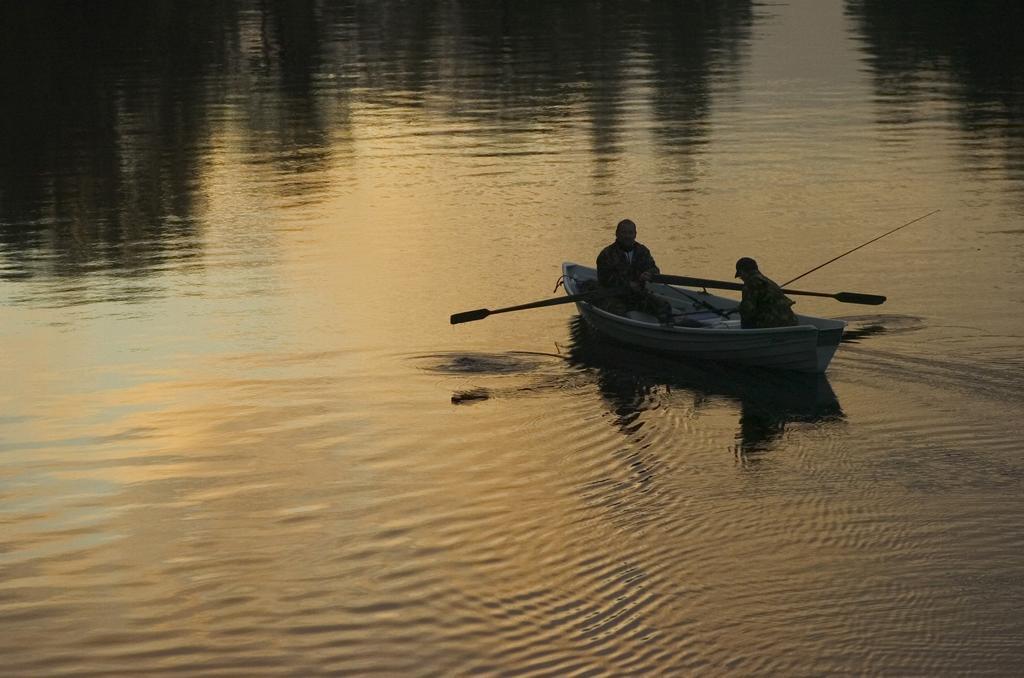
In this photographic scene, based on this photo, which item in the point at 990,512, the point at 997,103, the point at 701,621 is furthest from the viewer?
the point at 997,103

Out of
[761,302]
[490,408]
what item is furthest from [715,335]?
[490,408]

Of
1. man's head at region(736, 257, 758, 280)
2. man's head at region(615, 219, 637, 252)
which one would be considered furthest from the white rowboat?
man's head at region(615, 219, 637, 252)

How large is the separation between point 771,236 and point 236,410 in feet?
46.9

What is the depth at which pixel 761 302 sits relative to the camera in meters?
25.9

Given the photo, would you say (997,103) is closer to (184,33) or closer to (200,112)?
(200,112)

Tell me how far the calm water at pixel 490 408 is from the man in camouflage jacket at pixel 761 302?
79 cm

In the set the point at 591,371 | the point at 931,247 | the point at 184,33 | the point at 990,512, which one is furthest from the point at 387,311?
the point at 184,33

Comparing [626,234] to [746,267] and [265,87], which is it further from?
[265,87]

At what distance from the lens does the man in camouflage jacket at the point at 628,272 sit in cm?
2816

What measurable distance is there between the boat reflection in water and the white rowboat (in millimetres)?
180

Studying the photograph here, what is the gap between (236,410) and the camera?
24312 millimetres

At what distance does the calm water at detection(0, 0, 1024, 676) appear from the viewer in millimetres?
16875

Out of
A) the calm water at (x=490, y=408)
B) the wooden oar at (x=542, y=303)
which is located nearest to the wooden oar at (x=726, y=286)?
the calm water at (x=490, y=408)

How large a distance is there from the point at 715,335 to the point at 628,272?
2950 mm
